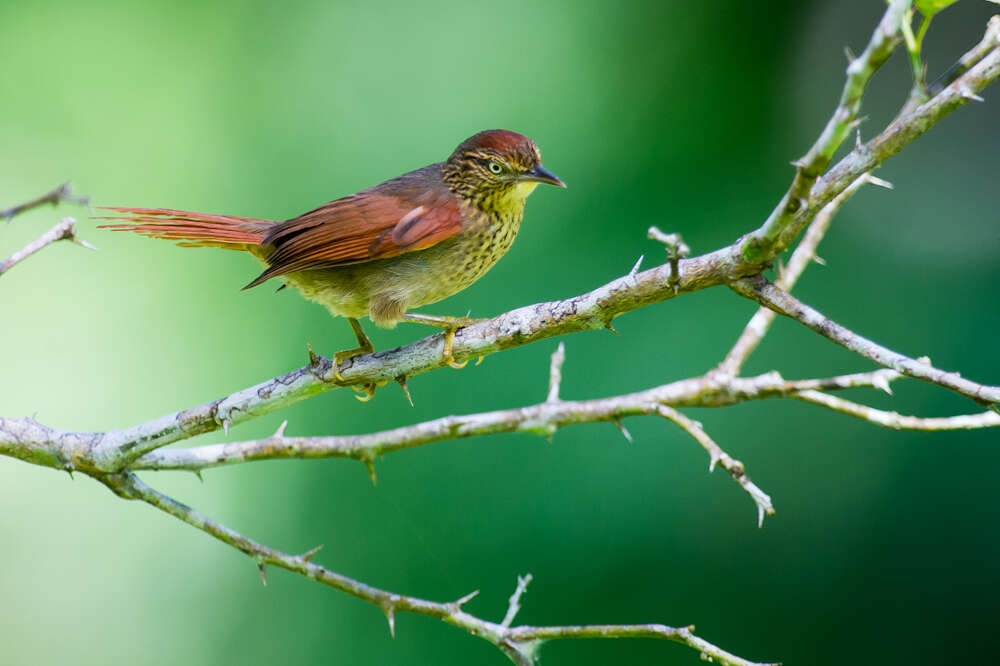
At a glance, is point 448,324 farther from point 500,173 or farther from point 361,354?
point 500,173

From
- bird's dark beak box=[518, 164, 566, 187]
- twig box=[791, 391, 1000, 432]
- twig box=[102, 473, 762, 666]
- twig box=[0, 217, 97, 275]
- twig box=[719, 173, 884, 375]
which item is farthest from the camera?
bird's dark beak box=[518, 164, 566, 187]

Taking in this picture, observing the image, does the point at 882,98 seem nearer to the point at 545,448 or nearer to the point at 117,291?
the point at 545,448

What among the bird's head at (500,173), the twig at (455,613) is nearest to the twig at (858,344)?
the twig at (455,613)

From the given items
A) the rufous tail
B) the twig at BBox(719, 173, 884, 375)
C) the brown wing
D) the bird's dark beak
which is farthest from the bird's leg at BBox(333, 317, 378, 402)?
the twig at BBox(719, 173, 884, 375)

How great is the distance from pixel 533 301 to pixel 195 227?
6.13 feet

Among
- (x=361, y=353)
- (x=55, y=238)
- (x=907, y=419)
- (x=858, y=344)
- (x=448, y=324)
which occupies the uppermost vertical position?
(x=361, y=353)

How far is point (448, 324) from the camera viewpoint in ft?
9.62

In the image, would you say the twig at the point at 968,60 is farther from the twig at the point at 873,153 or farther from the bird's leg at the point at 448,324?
the bird's leg at the point at 448,324

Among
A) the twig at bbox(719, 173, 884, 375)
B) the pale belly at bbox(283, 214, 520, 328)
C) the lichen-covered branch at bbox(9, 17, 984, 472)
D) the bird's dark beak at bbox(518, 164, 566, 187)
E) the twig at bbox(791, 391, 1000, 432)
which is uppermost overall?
the bird's dark beak at bbox(518, 164, 566, 187)

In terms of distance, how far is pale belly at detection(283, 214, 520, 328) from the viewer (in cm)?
348

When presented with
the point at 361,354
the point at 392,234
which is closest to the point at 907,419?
the point at 361,354

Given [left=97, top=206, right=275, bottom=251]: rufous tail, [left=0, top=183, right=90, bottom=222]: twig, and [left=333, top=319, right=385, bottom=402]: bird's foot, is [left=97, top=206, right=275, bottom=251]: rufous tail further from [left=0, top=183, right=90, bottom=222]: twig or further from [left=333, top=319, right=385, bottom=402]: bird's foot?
[left=0, top=183, right=90, bottom=222]: twig

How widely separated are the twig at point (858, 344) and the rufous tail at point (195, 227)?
2125mm

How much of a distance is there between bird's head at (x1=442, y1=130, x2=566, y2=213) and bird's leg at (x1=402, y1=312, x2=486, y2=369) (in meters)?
0.62
